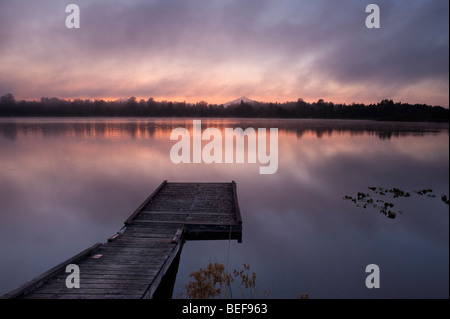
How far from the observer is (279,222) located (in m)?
12.3

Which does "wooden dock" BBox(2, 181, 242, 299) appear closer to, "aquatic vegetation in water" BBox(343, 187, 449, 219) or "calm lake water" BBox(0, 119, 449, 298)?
Answer: "calm lake water" BBox(0, 119, 449, 298)

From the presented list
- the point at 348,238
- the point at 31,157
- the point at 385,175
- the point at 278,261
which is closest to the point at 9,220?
the point at 278,261

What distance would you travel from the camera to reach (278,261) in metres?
8.98

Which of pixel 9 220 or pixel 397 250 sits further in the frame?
pixel 9 220

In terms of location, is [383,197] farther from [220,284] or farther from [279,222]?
[220,284]

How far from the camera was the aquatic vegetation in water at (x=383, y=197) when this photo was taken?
513 inches

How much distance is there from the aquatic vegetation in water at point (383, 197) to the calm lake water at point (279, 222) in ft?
1.05

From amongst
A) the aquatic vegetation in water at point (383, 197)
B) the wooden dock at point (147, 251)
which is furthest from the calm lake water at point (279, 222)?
the wooden dock at point (147, 251)

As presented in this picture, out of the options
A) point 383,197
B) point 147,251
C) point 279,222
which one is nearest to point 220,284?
point 147,251

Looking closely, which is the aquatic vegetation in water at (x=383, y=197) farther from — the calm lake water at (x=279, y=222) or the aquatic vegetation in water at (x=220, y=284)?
the aquatic vegetation in water at (x=220, y=284)
